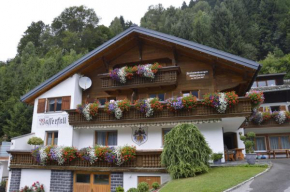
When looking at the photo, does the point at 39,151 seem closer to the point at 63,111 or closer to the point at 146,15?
the point at 63,111

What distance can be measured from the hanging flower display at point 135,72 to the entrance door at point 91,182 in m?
6.51

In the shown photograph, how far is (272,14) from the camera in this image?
185 ft

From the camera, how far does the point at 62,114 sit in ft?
62.2

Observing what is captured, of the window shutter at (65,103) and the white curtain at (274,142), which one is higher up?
the window shutter at (65,103)

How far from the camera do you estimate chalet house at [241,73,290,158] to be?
24.1 metres

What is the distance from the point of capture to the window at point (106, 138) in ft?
59.6

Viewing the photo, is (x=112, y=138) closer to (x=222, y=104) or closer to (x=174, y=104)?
(x=174, y=104)

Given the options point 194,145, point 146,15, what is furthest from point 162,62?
point 146,15

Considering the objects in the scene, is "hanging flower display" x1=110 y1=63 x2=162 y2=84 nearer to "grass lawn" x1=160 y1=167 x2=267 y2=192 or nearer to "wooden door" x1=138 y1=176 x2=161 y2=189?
"wooden door" x1=138 y1=176 x2=161 y2=189

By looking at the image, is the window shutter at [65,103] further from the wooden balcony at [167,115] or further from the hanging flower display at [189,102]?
the hanging flower display at [189,102]

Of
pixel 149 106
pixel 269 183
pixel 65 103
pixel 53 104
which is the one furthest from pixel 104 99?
pixel 269 183

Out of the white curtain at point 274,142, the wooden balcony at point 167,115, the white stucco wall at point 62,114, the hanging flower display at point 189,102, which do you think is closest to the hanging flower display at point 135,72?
the wooden balcony at point 167,115

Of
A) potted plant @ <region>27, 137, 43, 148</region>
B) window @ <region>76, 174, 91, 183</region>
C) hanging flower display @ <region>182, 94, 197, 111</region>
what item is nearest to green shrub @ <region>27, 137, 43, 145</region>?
potted plant @ <region>27, 137, 43, 148</region>

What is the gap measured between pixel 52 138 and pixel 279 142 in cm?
2148
